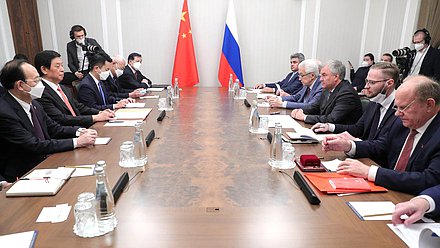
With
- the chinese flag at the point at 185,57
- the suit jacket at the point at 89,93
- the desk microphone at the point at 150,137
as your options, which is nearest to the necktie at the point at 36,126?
the desk microphone at the point at 150,137

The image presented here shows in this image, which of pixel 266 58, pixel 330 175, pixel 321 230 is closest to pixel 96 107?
pixel 330 175

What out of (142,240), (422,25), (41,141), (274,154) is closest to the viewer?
(142,240)

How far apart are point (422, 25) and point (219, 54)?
341cm

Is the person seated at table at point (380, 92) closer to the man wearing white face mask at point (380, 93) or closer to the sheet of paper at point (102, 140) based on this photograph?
the man wearing white face mask at point (380, 93)

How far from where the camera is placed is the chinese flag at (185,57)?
604 centimetres

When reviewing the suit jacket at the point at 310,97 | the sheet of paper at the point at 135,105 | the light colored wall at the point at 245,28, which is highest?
the light colored wall at the point at 245,28

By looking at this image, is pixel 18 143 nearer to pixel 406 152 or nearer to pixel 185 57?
pixel 406 152

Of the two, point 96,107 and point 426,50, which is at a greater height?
point 426,50

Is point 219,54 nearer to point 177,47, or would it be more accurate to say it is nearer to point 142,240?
point 177,47

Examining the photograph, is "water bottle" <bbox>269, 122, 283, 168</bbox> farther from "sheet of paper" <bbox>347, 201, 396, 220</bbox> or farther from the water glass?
the water glass

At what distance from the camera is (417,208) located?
4.20 ft

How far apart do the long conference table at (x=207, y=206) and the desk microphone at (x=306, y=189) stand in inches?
0.9

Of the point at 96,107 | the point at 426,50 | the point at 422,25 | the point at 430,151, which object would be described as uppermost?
the point at 422,25

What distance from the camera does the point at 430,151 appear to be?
162 cm
